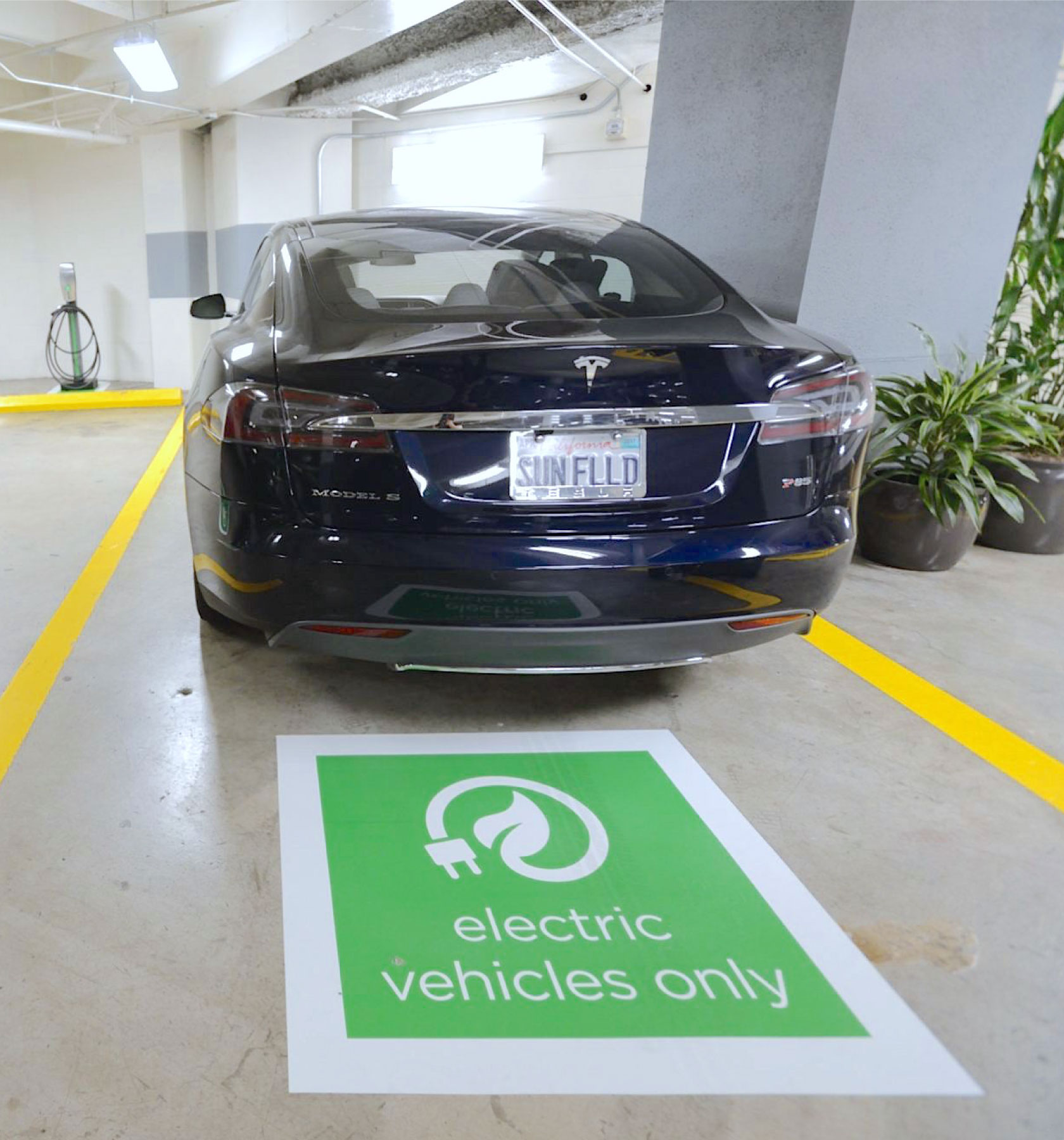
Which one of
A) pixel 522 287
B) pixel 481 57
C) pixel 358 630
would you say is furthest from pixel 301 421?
pixel 481 57

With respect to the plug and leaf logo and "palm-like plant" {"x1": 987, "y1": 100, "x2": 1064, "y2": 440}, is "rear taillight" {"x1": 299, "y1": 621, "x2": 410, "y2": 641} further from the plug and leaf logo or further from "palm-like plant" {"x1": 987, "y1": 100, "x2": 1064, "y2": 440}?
"palm-like plant" {"x1": 987, "y1": 100, "x2": 1064, "y2": 440}

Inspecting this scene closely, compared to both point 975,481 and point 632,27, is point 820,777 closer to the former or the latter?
point 975,481

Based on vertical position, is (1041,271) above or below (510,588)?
above

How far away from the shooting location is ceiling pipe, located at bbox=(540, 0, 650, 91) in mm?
5676

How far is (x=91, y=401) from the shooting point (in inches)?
290

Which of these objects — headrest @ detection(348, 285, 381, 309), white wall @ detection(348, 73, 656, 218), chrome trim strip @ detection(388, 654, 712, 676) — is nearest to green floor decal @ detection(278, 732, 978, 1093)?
chrome trim strip @ detection(388, 654, 712, 676)

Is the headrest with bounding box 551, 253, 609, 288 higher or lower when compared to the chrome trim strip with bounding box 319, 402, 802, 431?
higher

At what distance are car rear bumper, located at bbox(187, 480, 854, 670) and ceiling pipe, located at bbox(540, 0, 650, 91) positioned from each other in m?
4.86

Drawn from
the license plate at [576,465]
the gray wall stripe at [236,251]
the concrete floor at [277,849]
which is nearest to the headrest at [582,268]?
the license plate at [576,465]

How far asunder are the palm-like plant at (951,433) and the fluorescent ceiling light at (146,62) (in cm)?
524

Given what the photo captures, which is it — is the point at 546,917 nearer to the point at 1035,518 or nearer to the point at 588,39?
the point at 1035,518

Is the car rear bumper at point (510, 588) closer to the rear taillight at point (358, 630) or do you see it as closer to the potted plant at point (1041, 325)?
the rear taillight at point (358, 630)

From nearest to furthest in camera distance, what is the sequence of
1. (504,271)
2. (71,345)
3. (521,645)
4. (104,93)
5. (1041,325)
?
1. (521,645)
2. (504,271)
3. (1041,325)
4. (104,93)
5. (71,345)

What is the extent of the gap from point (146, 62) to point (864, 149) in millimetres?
5236
